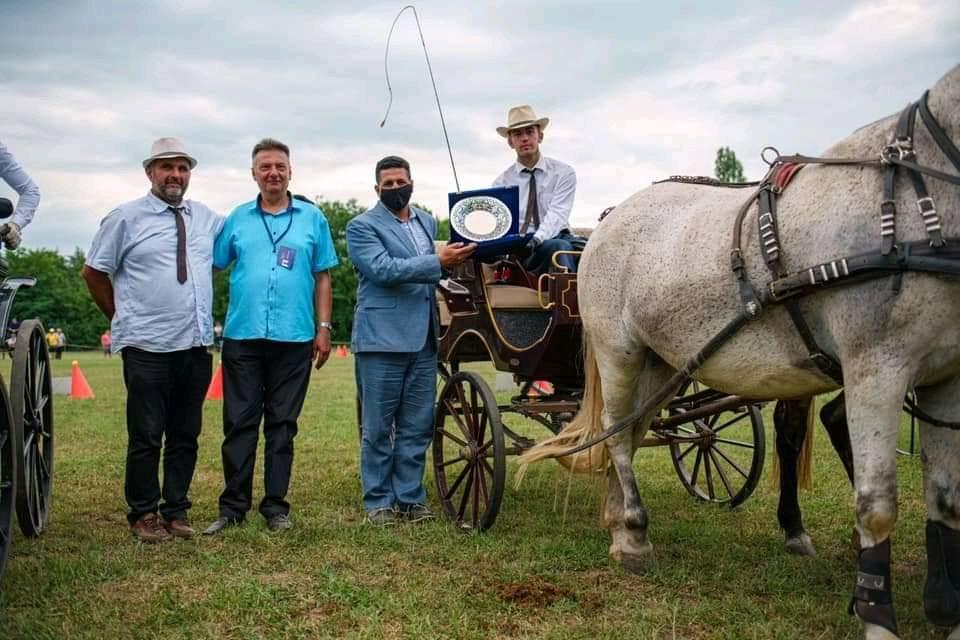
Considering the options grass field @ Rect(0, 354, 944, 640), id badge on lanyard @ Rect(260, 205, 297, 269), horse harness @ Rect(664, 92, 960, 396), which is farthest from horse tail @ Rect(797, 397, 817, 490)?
id badge on lanyard @ Rect(260, 205, 297, 269)

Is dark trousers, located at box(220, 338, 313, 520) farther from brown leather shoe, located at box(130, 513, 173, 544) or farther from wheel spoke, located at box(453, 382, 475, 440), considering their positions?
wheel spoke, located at box(453, 382, 475, 440)

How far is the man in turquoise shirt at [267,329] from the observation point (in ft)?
17.6

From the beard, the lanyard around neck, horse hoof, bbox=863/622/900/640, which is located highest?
the beard

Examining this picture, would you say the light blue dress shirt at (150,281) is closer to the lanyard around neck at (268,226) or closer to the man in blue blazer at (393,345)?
the lanyard around neck at (268,226)

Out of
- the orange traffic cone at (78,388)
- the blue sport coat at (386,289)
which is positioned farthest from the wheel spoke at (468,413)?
the orange traffic cone at (78,388)

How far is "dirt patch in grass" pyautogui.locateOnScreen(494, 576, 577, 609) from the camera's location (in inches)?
160

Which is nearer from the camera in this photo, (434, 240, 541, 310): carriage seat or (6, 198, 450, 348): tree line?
(434, 240, 541, 310): carriage seat

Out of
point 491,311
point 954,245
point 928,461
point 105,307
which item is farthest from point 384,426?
point 954,245

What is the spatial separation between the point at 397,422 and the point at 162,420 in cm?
150

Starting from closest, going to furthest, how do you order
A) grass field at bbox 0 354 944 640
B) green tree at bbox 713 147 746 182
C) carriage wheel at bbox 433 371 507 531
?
grass field at bbox 0 354 944 640 → carriage wheel at bbox 433 371 507 531 → green tree at bbox 713 147 746 182

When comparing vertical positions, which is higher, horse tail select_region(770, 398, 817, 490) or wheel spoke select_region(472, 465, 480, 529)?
horse tail select_region(770, 398, 817, 490)

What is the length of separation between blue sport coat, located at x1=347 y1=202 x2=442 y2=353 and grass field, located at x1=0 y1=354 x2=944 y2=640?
3.83 ft

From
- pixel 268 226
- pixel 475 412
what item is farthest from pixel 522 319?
pixel 268 226

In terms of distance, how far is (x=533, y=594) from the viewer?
4145 millimetres
